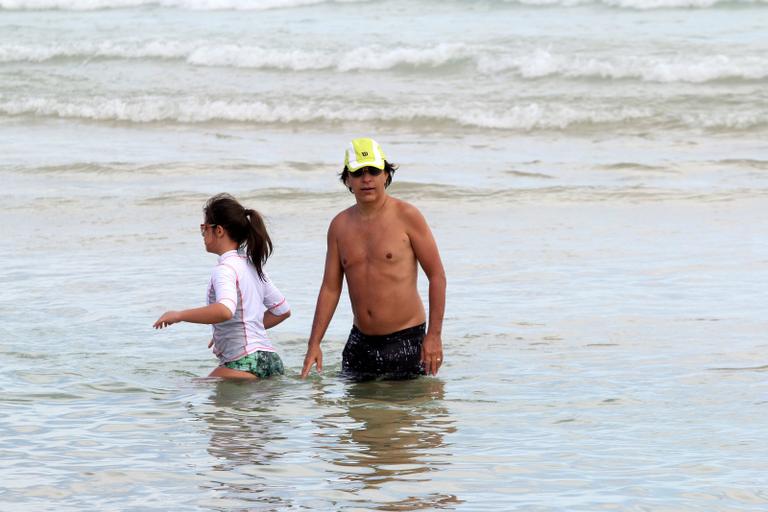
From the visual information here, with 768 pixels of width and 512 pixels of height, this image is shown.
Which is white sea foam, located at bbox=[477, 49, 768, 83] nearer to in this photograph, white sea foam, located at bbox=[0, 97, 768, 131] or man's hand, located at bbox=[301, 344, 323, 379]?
white sea foam, located at bbox=[0, 97, 768, 131]

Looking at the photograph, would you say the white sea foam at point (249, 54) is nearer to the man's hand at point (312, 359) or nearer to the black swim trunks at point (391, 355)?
the black swim trunks at point (391, 355)

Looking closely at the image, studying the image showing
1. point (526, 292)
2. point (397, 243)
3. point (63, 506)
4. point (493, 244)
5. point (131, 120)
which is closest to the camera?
point (63, 506)

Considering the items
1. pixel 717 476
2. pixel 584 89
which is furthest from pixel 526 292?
pixel 584 89

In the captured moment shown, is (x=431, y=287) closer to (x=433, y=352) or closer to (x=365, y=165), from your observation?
(x=433, y=352)

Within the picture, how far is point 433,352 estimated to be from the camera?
242 inches

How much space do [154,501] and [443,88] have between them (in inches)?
660

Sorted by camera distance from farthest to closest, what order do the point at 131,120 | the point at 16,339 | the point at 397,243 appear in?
the point at 131,120 → the point at 16,339 → the point at 397,243

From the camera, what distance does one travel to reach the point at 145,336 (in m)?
7.72

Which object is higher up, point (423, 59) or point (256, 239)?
point (423, 59)

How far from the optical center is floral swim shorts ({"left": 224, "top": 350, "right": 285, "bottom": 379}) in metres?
6.48

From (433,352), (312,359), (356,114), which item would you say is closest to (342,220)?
(312,359)

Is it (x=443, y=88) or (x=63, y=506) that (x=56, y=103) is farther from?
(x=63, y=506)

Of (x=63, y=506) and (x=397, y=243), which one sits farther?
(x=397, y=243)

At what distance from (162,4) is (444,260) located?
71.8 feet
